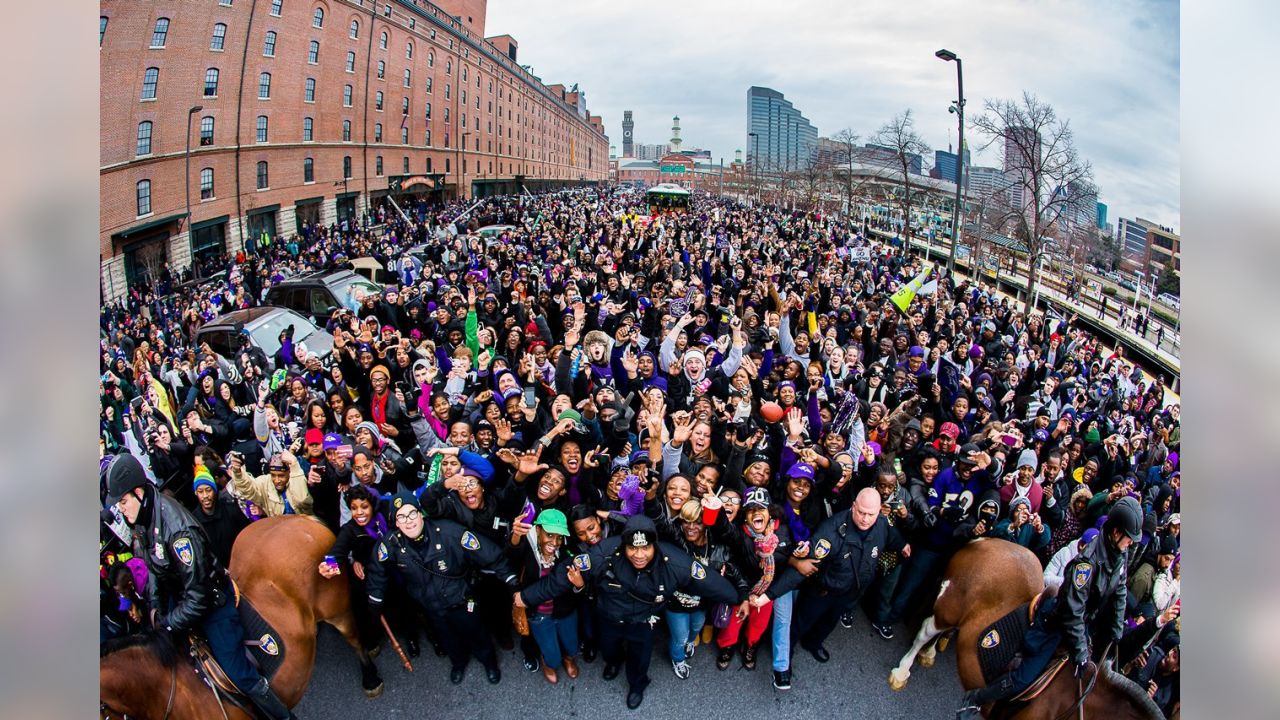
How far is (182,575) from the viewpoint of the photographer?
3.13 metres

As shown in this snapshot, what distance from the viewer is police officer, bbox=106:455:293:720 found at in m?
3.12

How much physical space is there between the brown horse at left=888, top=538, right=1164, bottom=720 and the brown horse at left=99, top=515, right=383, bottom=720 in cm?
409

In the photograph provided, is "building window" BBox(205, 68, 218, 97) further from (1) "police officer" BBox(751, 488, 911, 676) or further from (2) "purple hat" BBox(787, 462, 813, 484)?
(1) "police officer" BBox(751, 488, 911, 676)

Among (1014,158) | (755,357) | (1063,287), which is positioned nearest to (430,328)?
(755,357)

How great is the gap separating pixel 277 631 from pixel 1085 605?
4.83m

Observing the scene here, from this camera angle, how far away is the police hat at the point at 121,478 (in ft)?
11.1

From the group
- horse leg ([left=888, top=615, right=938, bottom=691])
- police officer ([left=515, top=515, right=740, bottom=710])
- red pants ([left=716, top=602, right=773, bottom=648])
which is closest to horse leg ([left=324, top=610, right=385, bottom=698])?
police officer ([left=515, top=515, right=740, bottom=710])

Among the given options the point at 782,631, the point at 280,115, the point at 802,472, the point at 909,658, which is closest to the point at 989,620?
the point at 909,658

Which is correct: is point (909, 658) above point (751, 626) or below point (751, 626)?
below

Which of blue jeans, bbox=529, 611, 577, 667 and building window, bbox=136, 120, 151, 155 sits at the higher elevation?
building window, bbox=136, 120, 151, 155

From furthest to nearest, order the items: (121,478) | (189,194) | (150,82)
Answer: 1. (189,194)
2. (150,82)
3. (121,478)

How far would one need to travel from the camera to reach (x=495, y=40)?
5434 cm

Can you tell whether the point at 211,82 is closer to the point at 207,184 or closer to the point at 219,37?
the point at 219,37

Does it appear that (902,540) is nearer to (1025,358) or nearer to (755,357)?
(755,357)
